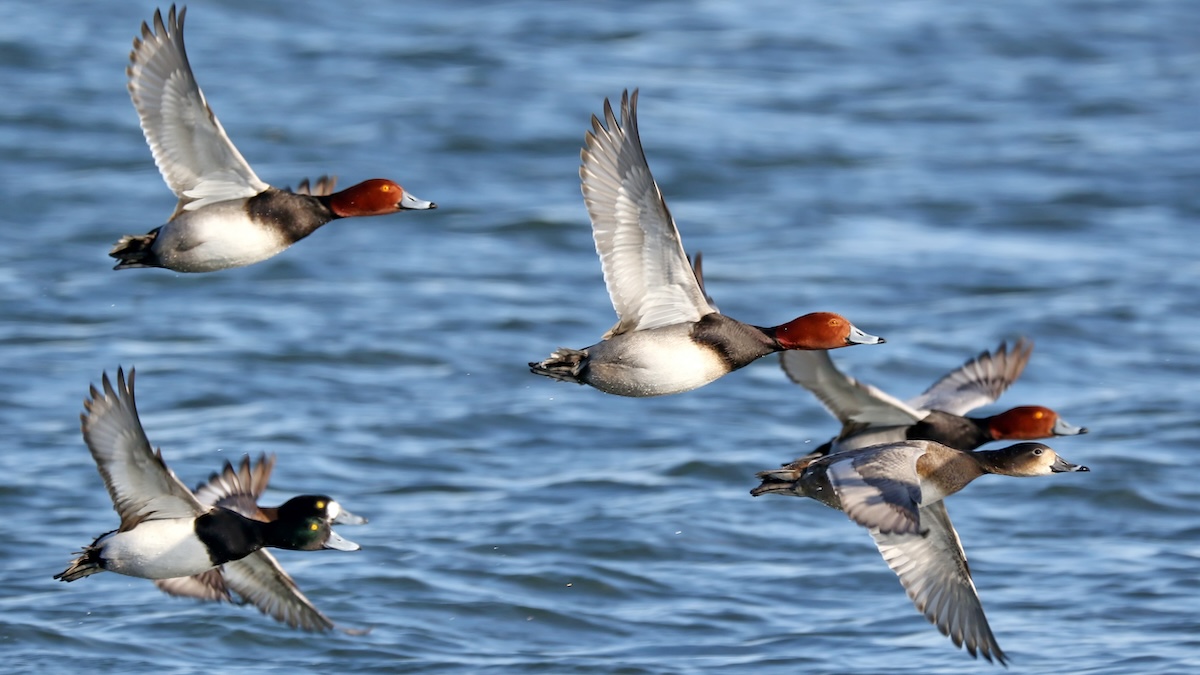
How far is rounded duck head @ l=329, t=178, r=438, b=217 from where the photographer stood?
26.1 feet

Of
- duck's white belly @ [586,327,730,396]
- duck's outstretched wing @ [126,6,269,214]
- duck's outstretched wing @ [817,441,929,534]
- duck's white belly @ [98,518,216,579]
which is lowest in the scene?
duck's white belly @ [98,518,216,579]

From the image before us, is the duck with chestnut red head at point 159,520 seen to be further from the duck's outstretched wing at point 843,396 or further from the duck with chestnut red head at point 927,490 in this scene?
the duck's outstretched wing at point 843,396

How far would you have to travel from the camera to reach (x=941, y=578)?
8375 millimetres

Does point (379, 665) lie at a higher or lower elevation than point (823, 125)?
lower

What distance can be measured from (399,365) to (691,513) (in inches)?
132

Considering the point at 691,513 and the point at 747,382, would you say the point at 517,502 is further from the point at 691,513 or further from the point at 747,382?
the point at 747,382

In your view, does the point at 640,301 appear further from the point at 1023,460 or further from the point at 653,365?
the point at 1023,460

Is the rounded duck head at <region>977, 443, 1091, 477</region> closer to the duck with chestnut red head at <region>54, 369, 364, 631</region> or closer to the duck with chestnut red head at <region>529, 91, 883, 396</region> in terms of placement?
the duck with chestnut red head at <region>529, 91, 883, 396</region>

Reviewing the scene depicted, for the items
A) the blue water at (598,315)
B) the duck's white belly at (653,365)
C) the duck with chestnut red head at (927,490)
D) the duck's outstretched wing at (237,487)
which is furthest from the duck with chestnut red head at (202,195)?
the blue water at (598,315)

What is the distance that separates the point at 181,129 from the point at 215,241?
1.82ft

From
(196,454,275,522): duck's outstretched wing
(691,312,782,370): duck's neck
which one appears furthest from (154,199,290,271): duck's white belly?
(691,312,782,370): duck's neck

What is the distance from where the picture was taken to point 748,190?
18.3 meters

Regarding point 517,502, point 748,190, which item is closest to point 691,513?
point 517,502

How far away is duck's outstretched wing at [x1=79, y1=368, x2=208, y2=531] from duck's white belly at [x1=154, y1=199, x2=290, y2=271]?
697mm
